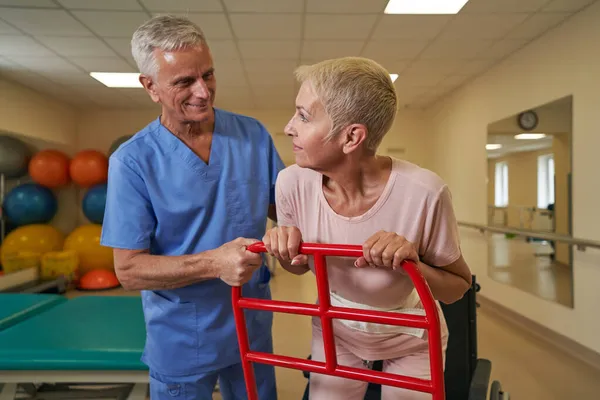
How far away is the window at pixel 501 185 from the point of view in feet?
14.6

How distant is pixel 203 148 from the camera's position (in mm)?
1281

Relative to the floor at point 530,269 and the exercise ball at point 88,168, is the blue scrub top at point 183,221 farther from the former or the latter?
the exercise ball at point 88,168

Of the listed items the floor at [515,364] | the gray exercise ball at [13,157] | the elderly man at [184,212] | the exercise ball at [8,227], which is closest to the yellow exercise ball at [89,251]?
the exercise ball at [8,227]

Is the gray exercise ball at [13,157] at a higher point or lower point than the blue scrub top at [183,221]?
higher

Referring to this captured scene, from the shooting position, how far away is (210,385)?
1.26 meters

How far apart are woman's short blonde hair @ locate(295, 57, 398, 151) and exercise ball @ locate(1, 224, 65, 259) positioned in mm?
5514

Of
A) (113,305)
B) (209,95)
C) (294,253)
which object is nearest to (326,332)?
(294,253)

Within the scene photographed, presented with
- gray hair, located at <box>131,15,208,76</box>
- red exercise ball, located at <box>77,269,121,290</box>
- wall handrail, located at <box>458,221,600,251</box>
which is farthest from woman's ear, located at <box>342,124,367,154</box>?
red exercise ball, located at <box>77,269,121,290</box>

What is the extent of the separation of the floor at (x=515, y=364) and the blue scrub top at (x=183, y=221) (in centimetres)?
145

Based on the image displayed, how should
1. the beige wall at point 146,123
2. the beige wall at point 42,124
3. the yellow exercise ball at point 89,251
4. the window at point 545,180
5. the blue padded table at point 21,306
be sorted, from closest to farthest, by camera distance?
the blue padded table at point 21,306, the window at point 545,180, the beige wall at point 42,124, the yellow exercise ball at point 89,251, the beige wall at point 146,123

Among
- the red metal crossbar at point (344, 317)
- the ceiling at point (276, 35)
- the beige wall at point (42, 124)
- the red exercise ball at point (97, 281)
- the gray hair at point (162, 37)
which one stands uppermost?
the ceiling at point (276, 35)

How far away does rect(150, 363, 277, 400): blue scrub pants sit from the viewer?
1.21m

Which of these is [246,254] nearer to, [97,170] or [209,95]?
[209,95]

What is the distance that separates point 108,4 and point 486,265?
4.75 m
